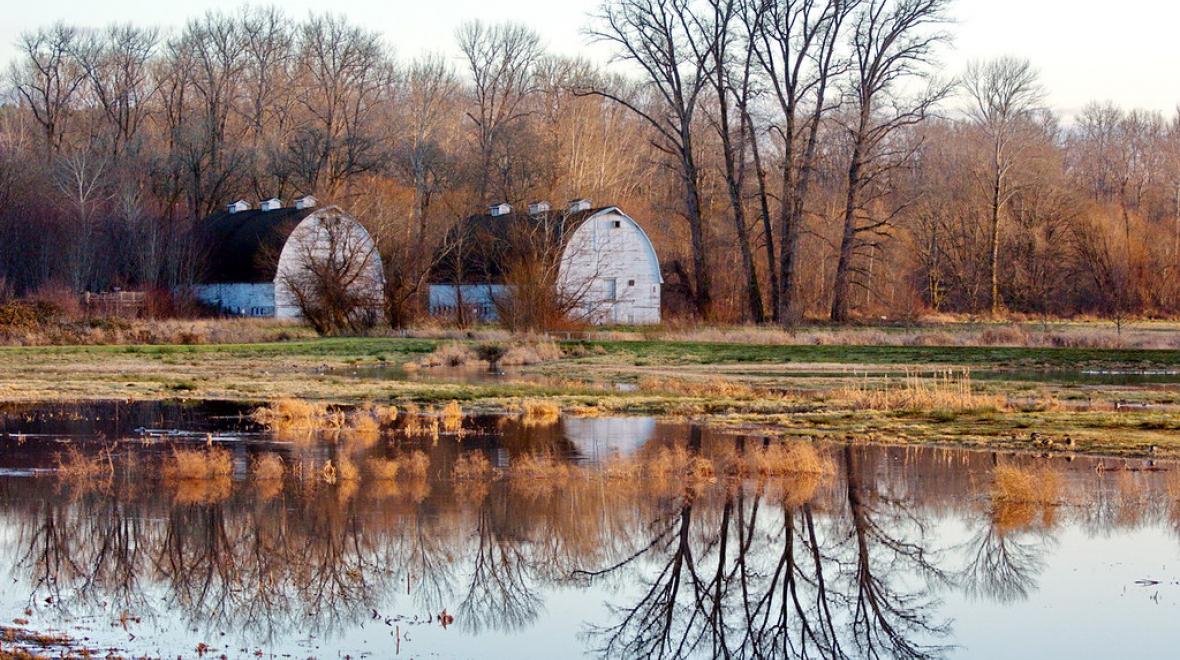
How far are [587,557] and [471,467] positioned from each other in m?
5.45

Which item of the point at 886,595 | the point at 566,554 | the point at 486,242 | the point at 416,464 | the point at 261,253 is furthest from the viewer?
the point at 261,253

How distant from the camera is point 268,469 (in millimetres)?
18875

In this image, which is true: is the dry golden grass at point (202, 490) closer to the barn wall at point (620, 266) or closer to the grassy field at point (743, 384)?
the grassy field at point (743, 384)

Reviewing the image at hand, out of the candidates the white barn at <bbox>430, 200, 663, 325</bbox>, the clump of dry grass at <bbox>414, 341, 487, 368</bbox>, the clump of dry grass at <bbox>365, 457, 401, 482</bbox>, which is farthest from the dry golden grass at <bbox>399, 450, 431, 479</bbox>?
the white barn at <bbox>430, 200, 663, 325</bbox>

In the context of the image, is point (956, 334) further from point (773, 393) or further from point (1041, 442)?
point (1041, 442)

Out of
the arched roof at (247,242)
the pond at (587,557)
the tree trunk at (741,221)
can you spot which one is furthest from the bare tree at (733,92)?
the pond at (587,557)

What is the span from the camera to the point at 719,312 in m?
67.4

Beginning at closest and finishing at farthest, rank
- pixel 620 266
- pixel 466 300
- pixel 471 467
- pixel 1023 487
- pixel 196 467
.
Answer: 1. pixel 1023 487
2. pixel 196 467
3. pixel 471 467
4. pixel 466 300
5. pixel 620 266

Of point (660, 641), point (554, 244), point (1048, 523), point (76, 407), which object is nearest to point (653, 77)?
point (554, 244)

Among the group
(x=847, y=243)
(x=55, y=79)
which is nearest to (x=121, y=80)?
(x=55, y=79)

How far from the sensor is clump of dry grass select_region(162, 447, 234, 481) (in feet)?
60.6

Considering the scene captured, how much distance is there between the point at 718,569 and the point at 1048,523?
449 cm

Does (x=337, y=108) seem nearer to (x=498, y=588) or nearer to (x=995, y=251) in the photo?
(x=995, y=251)

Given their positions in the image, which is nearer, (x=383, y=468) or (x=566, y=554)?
(x=566, y=554)
